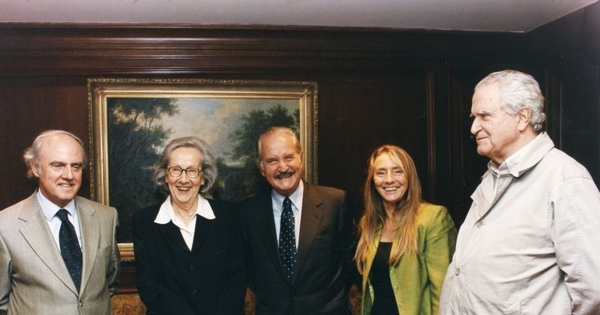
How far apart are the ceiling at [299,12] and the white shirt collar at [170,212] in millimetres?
1217

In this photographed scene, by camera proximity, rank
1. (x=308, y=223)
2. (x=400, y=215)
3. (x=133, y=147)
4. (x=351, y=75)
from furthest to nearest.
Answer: (x=351, y=75)
(x=133, y=147)
(x=308, y=223)
(x=400, y=215)

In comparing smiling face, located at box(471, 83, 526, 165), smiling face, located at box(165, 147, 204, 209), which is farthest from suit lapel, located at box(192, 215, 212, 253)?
smiling face, located at box(471, 83, 526, 165)

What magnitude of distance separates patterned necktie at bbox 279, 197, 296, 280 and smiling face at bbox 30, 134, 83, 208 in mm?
1171

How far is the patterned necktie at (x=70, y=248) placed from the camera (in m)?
2.81

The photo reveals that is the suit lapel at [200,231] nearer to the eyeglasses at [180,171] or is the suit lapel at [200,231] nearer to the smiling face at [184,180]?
the smiling face at [184,180]

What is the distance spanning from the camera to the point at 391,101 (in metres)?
3.99

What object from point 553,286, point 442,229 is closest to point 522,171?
point 553,286

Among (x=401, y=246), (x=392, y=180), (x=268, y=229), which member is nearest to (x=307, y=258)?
(x=268, y=229)

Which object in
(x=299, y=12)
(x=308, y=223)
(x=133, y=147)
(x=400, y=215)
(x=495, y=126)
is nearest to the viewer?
(x=495, y=126)

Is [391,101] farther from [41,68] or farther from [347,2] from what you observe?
[41,68]

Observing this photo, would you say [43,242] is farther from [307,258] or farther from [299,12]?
[299,12]

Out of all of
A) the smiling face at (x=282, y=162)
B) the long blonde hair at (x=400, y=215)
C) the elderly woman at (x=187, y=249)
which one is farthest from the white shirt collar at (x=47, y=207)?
the long blonde hair at (x=400, y=215)

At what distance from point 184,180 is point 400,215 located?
126 cm

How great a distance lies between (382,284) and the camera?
2898mm
